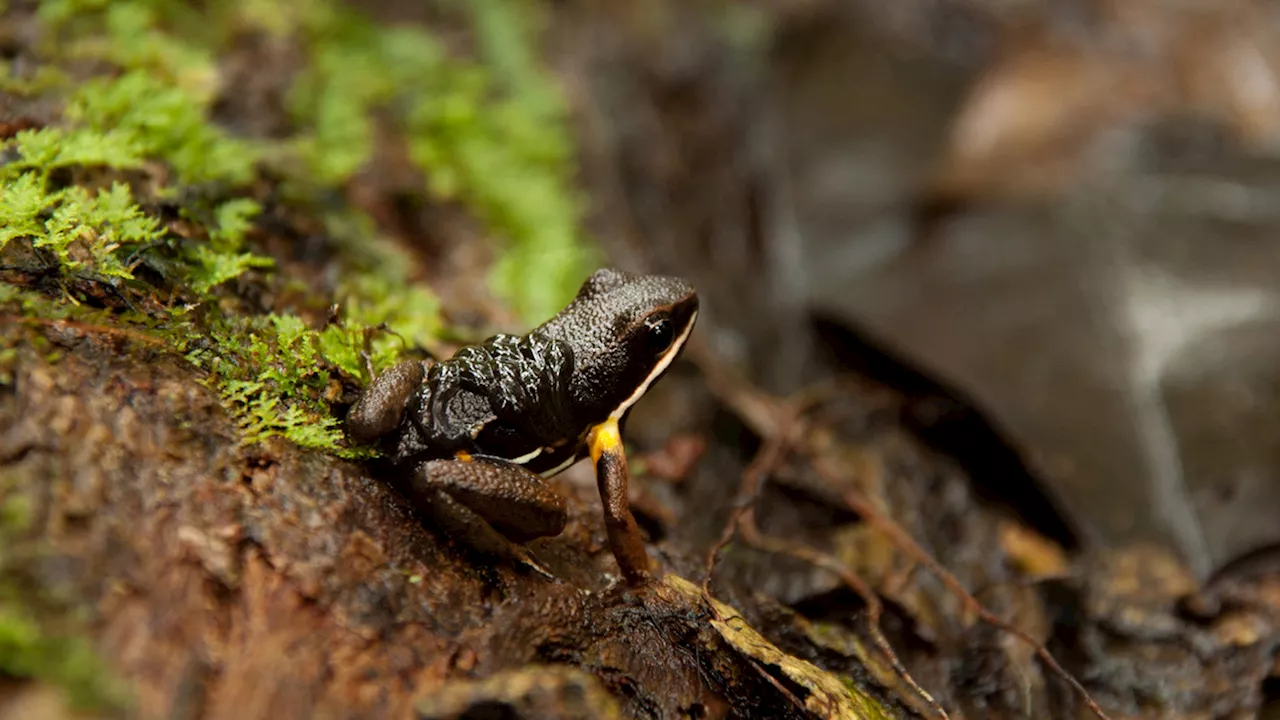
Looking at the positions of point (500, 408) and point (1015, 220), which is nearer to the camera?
point (500, 408)

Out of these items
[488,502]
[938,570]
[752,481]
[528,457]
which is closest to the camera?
[488,502]

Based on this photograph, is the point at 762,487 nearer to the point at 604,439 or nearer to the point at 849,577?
the point at 849,577

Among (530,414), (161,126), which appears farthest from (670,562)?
(161,126)

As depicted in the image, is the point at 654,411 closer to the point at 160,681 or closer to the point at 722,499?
the point at 722,499

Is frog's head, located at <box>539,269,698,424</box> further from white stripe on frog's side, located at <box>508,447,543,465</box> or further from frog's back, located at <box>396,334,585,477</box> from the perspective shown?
white stripe on frog's side, located at <box>508,447,543,465</box>

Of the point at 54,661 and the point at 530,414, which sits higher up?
the point at 54,661

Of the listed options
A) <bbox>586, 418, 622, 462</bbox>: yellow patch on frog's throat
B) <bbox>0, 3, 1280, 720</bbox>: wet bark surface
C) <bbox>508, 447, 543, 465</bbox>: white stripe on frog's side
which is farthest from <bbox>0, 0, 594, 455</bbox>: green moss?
<bbox>586, 418, 622, 462</bbox>: yellow patch on frog's throat

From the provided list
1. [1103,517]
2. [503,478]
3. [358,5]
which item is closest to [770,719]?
[503,478]
